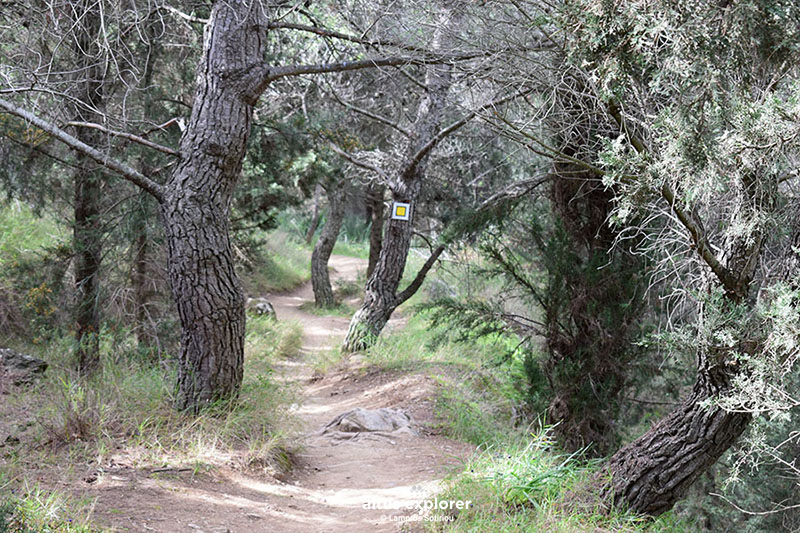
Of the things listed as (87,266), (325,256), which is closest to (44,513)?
(87,266)

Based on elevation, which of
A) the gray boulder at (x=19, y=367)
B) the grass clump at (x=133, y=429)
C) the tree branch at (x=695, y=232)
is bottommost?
the gray boulder at (x=19, y=367)

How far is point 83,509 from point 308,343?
889 centimetres

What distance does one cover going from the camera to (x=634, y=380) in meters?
5.89

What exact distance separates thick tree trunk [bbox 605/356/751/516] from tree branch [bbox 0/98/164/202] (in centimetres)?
411

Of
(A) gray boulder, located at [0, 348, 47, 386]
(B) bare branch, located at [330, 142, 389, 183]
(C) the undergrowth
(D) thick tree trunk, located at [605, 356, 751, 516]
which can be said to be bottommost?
(A) gray boulder, located at [0, 348, 47, 386]

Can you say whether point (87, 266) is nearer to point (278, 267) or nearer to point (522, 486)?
point (522, 486)

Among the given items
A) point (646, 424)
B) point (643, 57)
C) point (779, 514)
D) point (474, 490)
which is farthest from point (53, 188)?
point (779, 514)

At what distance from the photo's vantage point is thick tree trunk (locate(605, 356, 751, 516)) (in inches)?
142

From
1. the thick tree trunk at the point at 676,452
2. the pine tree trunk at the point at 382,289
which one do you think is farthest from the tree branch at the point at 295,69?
the pine tree trunk at the point at 382,289

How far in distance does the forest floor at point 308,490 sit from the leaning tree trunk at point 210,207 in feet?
3.29

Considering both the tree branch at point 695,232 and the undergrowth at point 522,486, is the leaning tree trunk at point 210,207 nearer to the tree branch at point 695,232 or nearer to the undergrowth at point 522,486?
the undergrowth at point 522,486

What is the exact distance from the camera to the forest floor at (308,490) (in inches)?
162

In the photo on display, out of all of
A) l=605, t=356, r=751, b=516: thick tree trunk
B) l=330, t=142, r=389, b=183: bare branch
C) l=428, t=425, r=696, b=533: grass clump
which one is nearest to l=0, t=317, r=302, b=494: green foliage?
l=428, t=425, r=696, b=533: grass clump

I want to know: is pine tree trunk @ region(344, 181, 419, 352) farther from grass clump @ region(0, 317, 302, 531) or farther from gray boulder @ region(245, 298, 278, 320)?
grass clump @ region(0, 317, 302, 531)
